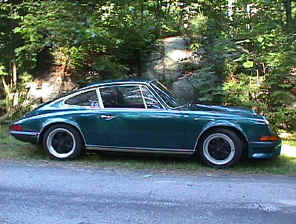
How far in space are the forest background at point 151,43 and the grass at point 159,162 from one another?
9.56ft

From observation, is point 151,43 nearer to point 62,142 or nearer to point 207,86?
point 207,86

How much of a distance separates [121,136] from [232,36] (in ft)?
19.7

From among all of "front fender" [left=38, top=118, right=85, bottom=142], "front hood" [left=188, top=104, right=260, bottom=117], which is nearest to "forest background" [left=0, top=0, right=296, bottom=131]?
"front fender" [left=38, top=118, right=85, bottom=142]

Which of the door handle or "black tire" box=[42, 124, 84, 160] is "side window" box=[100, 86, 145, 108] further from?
"black tire" box=[42, 124, 84, 160]

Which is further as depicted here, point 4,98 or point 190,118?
point 4,98

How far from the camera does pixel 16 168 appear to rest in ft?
22.0

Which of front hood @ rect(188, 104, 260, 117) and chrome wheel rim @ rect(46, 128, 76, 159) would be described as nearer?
front hood @ rect(188, 104, 260, 117)

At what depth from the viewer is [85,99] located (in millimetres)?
7371

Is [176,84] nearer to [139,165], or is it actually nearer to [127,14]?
[127,14]

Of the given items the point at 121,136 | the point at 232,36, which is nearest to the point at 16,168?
the point at 121,136

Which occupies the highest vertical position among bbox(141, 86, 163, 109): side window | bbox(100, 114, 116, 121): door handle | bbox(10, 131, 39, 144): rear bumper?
bbox(141, 86, 163, 109): side window

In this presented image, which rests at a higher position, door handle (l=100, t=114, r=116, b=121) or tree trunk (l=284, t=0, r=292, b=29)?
tree trunk (l=284, t=0, r=292, b=29)

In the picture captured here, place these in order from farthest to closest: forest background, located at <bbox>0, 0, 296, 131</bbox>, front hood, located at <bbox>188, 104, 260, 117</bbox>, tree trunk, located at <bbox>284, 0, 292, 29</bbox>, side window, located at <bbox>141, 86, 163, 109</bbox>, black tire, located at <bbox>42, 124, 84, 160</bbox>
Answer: tree trunk, located at <bbox>284, 0, 292, 29</bbox>
forest background, located at <bbox>0, 0, 296, 131</bbox>
black tire, located at <bbox>42, 124, 84, 160</bbox>
side window, located at <bbox>141, 86, 163, 109</bbox>
front hood, located at <bbox>188, 104, 260, 117</bbox>

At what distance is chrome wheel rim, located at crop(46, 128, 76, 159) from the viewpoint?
7.30m
